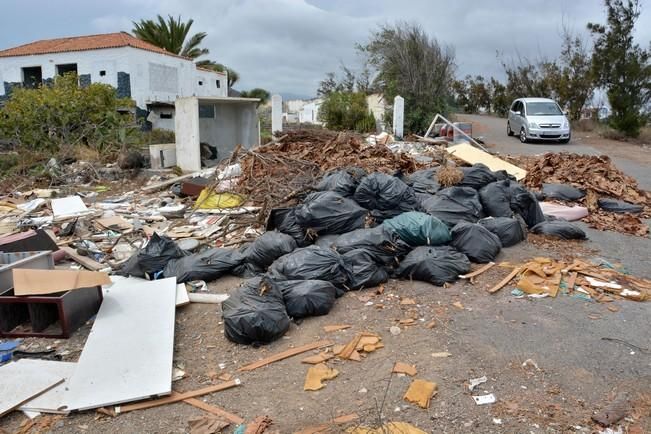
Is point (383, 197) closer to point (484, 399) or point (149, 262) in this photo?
point (149, 262)

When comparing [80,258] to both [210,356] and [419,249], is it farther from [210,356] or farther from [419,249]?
[419,249]

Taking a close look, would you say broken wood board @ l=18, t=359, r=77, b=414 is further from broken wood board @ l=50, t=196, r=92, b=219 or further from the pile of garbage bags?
broken wood board @ l=50, t=196, r=92, b=219

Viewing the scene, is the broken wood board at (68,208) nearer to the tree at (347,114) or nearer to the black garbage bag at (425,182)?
the black garbage bag at (425,182)

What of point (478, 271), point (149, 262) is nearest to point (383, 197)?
point (478, 271)

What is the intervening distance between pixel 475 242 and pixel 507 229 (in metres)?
0.69

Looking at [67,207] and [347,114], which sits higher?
[347,114]

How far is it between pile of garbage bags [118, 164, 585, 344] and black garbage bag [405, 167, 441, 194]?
24 millimetres

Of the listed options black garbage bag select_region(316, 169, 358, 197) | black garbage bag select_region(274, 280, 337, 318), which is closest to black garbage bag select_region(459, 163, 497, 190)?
black garbage bag select_region(316, 169, 358, 197)

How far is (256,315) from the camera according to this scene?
352 centimetres

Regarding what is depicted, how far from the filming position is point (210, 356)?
350 cm

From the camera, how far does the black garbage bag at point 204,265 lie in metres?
4.75

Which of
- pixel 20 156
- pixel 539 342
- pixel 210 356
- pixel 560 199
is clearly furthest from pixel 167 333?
pixel 20 156

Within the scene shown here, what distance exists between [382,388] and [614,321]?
200 centimetres

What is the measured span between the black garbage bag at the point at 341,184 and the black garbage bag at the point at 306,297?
73.5 inches
